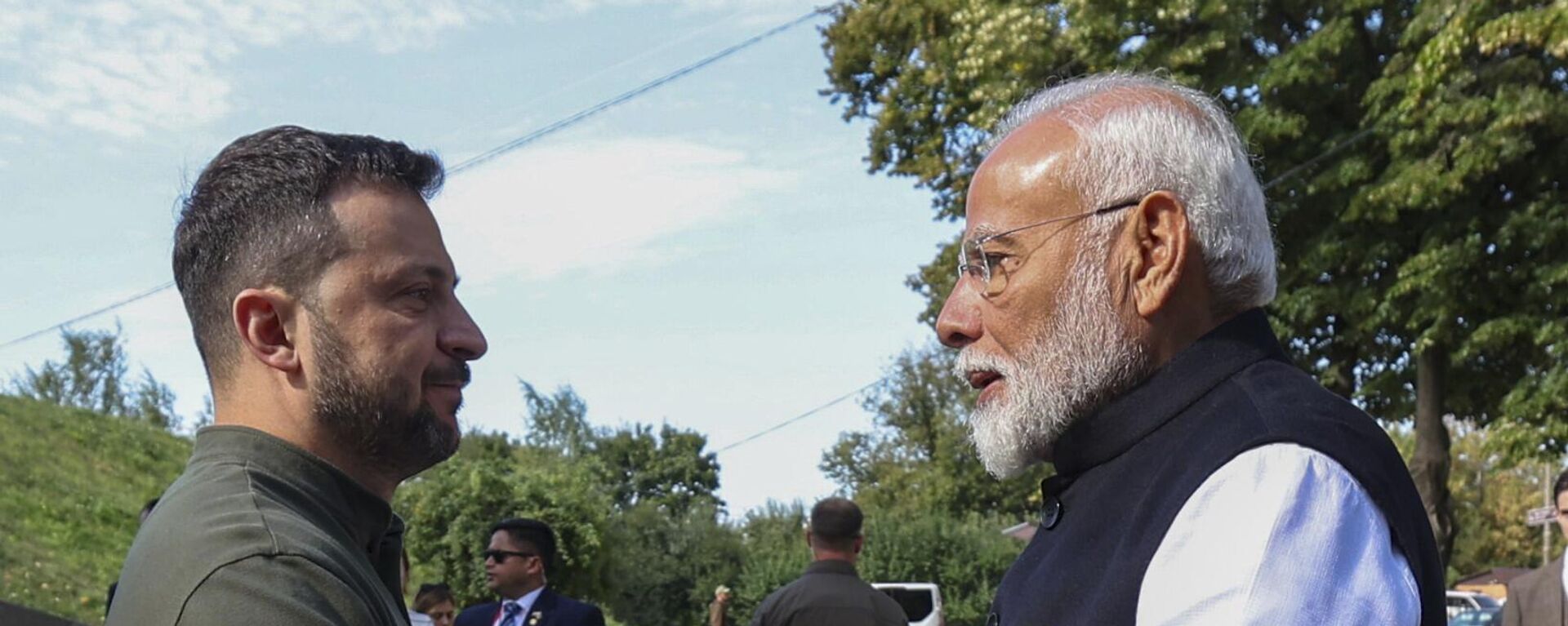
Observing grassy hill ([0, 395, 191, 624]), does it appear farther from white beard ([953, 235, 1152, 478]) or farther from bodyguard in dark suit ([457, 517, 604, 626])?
white beard ([953, 235, 1152, 478])

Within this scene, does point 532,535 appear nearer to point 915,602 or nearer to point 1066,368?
point 1066,368

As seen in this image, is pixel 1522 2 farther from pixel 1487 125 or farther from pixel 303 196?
pixel 303 196

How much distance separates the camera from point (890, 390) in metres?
56.5

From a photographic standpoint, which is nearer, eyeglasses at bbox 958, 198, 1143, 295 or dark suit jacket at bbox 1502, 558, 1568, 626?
eyeglasses at bbox 958, 198, 1143, 295

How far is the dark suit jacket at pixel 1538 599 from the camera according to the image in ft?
21.9

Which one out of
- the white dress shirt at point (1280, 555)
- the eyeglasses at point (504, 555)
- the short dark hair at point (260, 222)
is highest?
the eyeglasses at point (504, 555)

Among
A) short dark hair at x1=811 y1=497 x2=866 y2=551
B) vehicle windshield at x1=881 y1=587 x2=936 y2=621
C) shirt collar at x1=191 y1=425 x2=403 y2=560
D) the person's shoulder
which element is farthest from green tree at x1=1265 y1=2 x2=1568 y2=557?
the person's shoulder

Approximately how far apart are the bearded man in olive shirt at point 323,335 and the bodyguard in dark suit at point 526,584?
6.64 m

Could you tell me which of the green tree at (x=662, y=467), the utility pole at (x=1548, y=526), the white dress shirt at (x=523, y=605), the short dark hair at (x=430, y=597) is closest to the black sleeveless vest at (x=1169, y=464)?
the white dress shirt at (x=523, y=605)

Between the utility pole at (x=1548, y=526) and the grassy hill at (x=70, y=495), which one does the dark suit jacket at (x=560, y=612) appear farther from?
the utility pole at (x=1548, y=526)

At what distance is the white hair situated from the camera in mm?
2105

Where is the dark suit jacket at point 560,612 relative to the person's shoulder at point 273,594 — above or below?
above

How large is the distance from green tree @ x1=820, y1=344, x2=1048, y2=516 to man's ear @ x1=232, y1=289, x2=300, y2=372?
49028 millimetres

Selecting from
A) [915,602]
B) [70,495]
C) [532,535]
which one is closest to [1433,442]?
[532,535]
